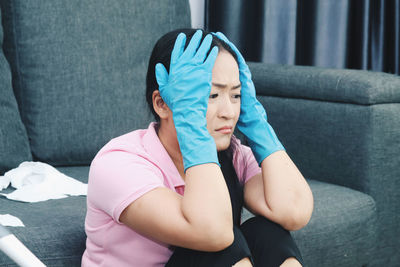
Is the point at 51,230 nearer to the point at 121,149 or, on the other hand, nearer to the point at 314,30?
the point at 121,149

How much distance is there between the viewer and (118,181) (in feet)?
3.54

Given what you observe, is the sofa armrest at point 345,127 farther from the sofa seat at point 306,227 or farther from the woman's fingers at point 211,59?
the woman's fingers at point 211,59

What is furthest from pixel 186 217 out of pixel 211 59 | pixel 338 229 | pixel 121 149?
pixel 338 229

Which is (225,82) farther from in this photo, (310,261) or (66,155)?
(66,155)

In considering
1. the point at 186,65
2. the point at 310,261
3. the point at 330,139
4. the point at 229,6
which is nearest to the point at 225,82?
the point at 186,65

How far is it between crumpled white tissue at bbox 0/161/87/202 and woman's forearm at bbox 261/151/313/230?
0.47 meters

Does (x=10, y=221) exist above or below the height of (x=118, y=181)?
below

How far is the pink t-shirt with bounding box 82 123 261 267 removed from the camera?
1.08 m

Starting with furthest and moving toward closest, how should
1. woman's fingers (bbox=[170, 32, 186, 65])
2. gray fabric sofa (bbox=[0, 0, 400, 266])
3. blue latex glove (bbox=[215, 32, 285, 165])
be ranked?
gray fabric sofa (bbox=[0, 0, 400, 266]), blue latex glove (bbox=[215, 32, 285, 165]), woman's fingers (bbox=[170, 32, 186, 65])

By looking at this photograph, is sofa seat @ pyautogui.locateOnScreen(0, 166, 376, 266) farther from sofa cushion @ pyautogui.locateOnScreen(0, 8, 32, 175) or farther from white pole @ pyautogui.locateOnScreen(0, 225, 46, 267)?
white pole @ pyautogui.locateOnScreen(0, 225, 46, 267)

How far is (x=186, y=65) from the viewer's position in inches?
44.7

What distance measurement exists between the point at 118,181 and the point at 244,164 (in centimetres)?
38

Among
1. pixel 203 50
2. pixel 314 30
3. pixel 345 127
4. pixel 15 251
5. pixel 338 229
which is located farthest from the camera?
pixel 314 30

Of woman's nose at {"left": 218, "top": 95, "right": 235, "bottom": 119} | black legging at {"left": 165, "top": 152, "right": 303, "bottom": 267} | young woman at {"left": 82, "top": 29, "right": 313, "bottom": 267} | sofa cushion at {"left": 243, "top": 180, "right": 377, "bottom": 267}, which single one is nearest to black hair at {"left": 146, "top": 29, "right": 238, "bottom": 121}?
young woman at {"left": 82, "top": 29, "right": 313, "bottom": 267}
